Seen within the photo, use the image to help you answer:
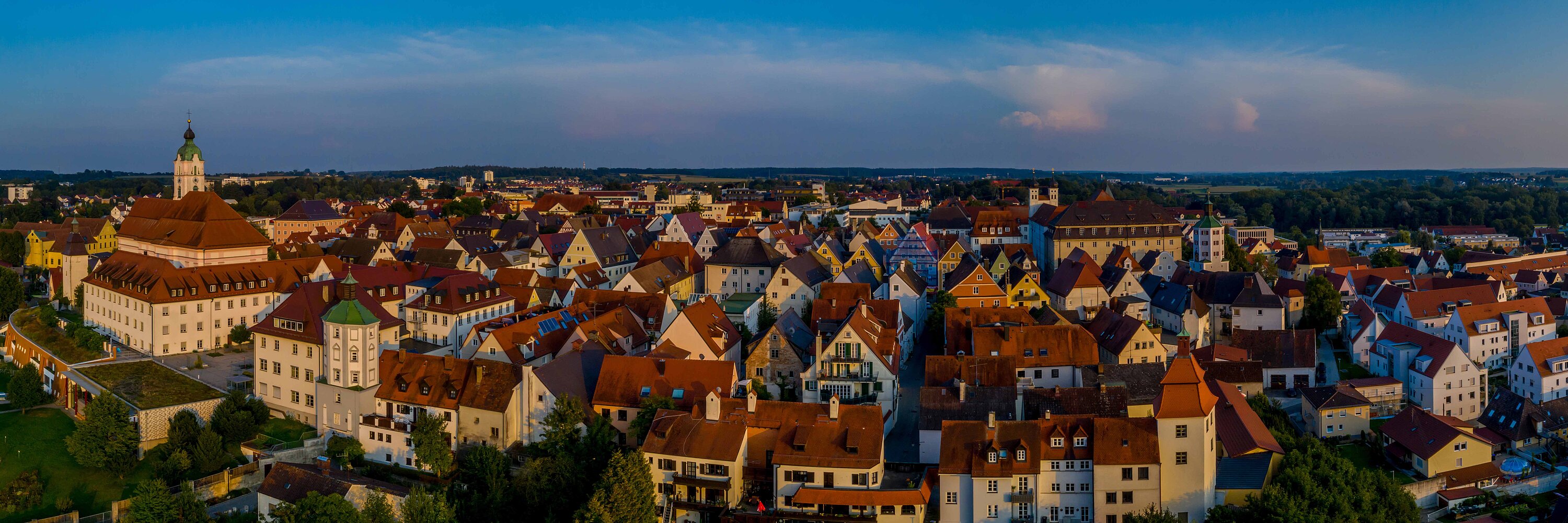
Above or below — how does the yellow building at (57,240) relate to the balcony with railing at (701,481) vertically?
above

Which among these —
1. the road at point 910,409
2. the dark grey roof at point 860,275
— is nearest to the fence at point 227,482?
the road at point 910,409

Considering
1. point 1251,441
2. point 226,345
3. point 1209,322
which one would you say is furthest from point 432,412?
point 1209,322

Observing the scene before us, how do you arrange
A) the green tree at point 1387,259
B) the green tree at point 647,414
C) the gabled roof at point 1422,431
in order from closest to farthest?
the green tree at point 647,414 → the gabled roof at point 1422,431 → the green tree at point 1387,259

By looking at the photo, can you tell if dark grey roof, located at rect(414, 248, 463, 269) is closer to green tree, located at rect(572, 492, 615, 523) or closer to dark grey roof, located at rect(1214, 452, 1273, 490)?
green tree, located at rect(572, 492, 615, 523)

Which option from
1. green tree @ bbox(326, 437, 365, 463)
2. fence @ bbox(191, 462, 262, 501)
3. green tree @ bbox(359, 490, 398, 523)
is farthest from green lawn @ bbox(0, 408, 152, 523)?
green tree @ bbox(359, 490, 398, 523)

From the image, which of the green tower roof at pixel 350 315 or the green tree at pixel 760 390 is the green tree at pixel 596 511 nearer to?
the green tree at pixel 760 390

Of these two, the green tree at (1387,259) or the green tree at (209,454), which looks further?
the green tree at (1387,259)

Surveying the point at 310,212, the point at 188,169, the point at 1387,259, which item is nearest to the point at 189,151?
the point at 188,169
